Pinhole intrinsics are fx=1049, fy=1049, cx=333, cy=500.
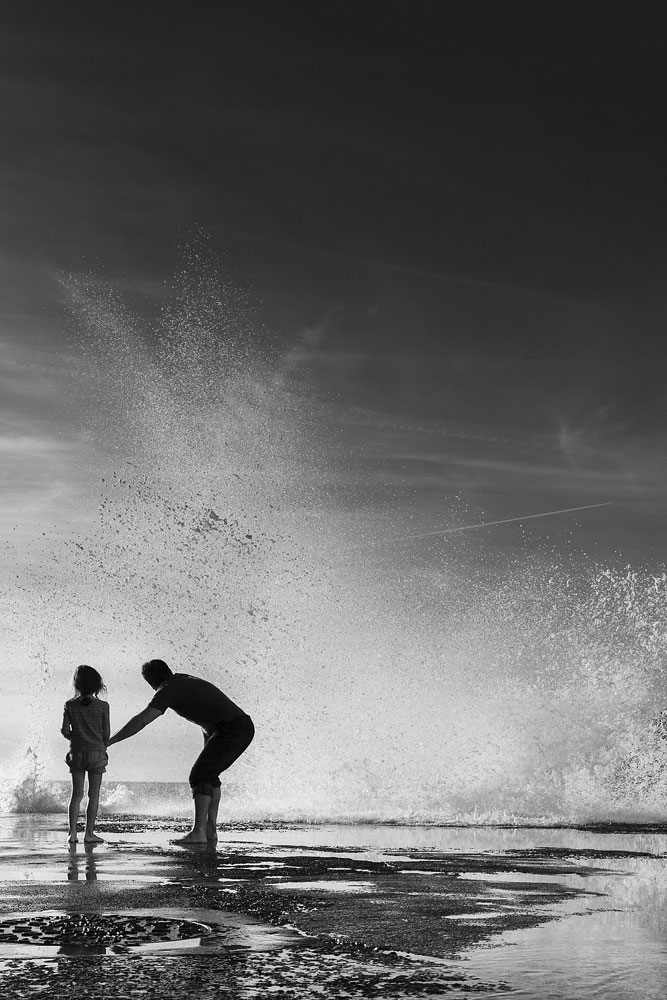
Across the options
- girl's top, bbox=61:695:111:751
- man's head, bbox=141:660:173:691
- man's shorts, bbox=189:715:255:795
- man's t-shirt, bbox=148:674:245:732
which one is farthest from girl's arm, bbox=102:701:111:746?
man's shorts, bbox=189:715:255:795

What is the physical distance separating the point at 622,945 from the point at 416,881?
9.65 feet

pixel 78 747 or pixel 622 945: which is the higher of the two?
pixel 78 747

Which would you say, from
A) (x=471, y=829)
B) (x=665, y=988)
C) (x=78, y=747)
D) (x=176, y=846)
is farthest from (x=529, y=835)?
(x=665, y=988)

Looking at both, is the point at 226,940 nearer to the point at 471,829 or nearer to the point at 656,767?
the point at 471,829

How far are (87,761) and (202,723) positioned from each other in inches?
55.0

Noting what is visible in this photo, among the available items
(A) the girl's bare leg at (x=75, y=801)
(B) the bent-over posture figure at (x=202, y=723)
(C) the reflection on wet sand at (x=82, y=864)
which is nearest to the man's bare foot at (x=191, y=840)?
(B) the bent-over posture figure at (x=202, y=723)

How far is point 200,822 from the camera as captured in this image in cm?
1020

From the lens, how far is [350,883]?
23.5 ft

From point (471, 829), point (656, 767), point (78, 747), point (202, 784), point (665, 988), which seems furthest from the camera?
point (656, 767)

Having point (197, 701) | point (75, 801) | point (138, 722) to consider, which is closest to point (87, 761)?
point (75, 801)

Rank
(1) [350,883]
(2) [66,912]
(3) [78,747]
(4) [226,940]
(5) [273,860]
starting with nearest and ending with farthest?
(4) [226,940]
(2) [66,912]
(1) [350,883]
(5) [273,860]
(3) [78,747]

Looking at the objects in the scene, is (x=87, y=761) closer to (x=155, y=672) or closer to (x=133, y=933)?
(x=155, y=672)

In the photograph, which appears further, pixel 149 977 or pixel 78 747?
pixel 78 747

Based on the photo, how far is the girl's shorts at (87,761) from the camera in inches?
421
